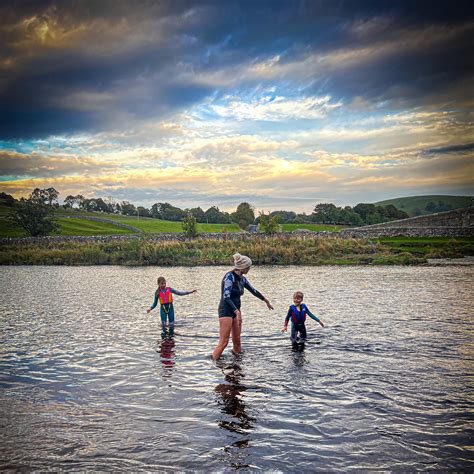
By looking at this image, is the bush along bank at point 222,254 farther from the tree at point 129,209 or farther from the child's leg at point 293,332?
the tree at point 129,209

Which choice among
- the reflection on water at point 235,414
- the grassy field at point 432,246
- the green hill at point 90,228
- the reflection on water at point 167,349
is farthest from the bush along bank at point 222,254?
the green hill at point 90,228

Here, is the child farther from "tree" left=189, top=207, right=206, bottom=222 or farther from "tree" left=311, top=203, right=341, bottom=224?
"tree" left=189, top=207, right=206, bottom=222

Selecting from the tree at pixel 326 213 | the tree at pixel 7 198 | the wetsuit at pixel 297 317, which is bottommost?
the wetsuit at pixel 297 317

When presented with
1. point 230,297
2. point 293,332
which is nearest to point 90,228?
point 293,332

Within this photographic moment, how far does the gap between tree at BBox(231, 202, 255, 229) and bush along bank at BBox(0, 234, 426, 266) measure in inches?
1998

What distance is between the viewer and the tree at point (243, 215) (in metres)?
111

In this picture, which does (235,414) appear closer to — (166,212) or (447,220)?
(447,220)

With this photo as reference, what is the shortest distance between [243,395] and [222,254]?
44300mm

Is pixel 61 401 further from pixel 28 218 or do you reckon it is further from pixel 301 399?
pixel 28 218

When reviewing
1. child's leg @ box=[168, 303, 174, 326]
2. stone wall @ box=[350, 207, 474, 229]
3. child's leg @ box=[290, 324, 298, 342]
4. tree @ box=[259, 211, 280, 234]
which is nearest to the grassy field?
stone wall @ box=[350, 207, 474, 229]

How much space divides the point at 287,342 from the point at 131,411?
20.7 ft

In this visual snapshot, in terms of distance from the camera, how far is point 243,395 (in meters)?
8.76

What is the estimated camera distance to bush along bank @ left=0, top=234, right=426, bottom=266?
48.9 meters

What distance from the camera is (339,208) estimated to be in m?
143
